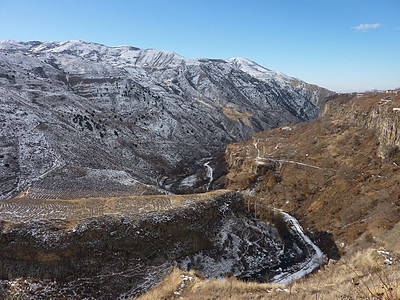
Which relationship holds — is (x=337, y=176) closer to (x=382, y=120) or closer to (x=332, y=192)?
(x=332, y=192)

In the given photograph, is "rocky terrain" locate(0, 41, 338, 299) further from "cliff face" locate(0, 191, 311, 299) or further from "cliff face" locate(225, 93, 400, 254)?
"cliff face" locate(225, 93, 400, 254)

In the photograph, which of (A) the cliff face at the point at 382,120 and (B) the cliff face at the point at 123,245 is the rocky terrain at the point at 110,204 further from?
(A) the cliff face at the point at 382,120

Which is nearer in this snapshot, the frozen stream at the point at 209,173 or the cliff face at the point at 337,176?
the cliff face at the point at 337,176

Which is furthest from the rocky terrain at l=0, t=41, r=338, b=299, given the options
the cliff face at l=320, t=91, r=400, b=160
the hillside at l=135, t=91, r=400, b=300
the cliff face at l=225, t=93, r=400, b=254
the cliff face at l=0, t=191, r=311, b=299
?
the cliff face at l=320, t=91, r=400, b=160

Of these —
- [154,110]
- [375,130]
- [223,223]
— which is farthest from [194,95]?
[223,223]

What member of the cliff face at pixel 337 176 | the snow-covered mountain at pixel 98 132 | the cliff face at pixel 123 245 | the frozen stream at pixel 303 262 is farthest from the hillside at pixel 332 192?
the snow-covered mountain at pixel 98 132

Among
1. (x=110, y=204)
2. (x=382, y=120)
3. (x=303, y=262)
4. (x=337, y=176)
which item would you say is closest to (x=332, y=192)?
(x=337, y=176)
